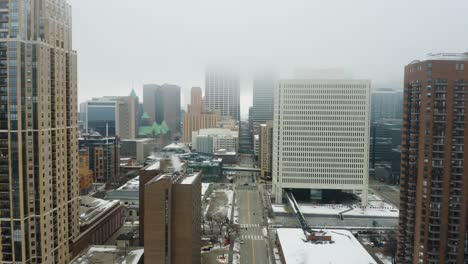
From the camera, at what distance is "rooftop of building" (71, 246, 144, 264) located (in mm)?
46781

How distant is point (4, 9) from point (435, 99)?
4806 cm

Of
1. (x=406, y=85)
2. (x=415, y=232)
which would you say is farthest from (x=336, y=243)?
(x=406, y=85)

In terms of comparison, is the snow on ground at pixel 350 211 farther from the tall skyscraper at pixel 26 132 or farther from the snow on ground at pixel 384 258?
the tall skyscraper at pixel 26 132

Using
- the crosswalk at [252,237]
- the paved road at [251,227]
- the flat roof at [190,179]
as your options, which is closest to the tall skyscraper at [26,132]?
the flat roof at [190,179]

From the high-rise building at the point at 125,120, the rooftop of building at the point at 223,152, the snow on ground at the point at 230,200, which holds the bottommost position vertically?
the snow on ground at the point at 230,200

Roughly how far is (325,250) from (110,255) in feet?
96.1

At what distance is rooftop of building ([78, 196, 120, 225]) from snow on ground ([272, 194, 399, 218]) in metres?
35.3

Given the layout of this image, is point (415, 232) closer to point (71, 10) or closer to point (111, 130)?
point (71, 10)

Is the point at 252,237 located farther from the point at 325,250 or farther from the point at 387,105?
the point at 387,105

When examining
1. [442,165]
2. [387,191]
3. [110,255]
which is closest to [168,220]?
[110,255]

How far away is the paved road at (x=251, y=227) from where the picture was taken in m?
60.5

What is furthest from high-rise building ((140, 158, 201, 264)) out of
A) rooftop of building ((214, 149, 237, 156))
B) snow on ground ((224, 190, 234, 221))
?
rooftop of building ((214, 149, 237, 156))

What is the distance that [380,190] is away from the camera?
11050 centimetres

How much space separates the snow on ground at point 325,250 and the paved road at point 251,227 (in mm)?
4015
